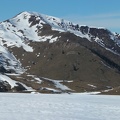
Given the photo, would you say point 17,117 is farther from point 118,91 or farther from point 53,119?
point 118,91

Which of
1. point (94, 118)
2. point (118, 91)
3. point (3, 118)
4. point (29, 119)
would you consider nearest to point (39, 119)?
point (29, 119)

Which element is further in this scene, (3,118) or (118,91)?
(118,91)

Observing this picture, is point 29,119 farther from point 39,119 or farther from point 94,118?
point 94,118

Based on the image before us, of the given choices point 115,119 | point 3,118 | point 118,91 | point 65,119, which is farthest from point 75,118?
point 118,91

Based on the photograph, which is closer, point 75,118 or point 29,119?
point 29,119

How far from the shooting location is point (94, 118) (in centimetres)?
4094

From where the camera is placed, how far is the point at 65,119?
3853 centimetres

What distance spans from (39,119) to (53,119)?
1.60 meters

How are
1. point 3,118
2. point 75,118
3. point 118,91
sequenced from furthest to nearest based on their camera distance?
point 118,91, point 75,118, point 3,118

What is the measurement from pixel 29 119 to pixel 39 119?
1023 millimetres

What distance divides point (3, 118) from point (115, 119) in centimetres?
1234

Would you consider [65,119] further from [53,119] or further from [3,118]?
[3,118]

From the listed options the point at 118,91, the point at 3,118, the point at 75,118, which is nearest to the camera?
the point at 3,118

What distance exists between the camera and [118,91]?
188 m
